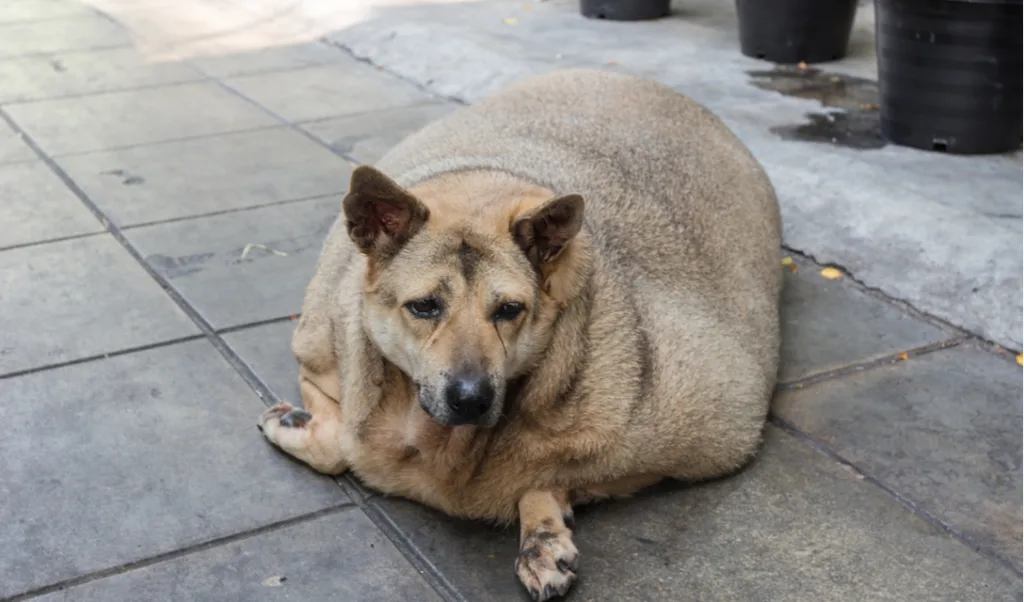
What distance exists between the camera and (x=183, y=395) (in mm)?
4762

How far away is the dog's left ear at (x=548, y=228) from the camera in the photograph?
3553mm

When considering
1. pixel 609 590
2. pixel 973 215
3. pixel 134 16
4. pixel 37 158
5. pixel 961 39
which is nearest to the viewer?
pixel 609 590

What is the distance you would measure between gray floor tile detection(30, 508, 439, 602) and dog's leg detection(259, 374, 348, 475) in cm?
32

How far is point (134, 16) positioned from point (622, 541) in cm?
954

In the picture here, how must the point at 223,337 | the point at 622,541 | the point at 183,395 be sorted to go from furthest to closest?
the point at 223,337, the point at 183,395, the point at 622,541

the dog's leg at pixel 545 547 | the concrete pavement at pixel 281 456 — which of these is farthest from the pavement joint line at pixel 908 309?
the dog's leg at pixel 545 547

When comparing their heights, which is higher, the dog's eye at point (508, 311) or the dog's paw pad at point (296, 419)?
the dog's eye at point (508, 311)

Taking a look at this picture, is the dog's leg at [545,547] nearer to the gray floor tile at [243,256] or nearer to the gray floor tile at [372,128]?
the gray floor tile at [243,256]

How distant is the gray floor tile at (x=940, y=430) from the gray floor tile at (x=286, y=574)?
1.69 metres

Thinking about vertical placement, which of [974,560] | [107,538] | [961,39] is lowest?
[974,560]

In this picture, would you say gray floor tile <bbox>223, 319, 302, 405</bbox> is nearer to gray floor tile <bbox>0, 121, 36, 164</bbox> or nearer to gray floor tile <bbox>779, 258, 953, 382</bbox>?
gray floor tile <bbox>779, 258, 953, 382</bbox>

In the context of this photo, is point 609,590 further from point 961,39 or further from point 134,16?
point 134,16

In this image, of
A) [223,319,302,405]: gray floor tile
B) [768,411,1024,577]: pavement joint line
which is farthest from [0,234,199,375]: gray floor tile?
[768,411,1024,577]: pavement joint line

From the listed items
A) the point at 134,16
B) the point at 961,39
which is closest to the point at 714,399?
the point at 961,39
